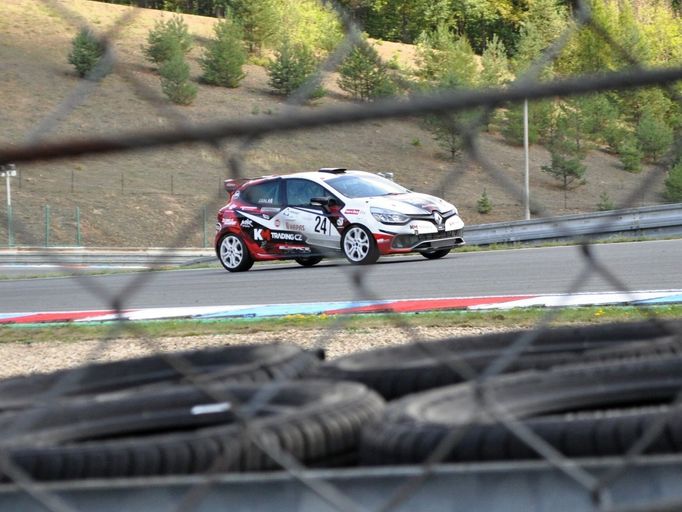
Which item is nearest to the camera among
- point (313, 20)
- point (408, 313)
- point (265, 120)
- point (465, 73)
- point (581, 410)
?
point (265, 120)

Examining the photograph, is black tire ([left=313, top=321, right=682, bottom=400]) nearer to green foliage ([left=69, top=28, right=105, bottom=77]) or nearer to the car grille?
green foliage ([left=69, top=28, right=105, bottom=77])

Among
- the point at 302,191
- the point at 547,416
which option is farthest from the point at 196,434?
the point at 302,191

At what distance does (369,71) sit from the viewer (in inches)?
129

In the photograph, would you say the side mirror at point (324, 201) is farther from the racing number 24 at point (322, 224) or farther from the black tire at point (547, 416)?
the black tire at point (547, 416)

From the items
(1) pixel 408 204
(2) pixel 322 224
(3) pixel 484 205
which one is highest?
(1) pixel 408 204

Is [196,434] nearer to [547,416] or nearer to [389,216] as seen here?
[547,416]

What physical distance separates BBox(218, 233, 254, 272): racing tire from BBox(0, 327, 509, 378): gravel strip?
8018mm

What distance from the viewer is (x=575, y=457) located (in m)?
1.91

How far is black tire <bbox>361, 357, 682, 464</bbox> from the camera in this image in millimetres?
1890

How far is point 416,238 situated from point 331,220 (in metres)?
1.24

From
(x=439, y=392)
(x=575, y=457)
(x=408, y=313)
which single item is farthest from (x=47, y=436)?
(x=408, y=313)

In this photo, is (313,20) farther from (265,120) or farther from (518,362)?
(265,120)

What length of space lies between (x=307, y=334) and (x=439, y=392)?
16.4ft

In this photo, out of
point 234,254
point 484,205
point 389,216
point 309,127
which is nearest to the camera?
point 309,127
